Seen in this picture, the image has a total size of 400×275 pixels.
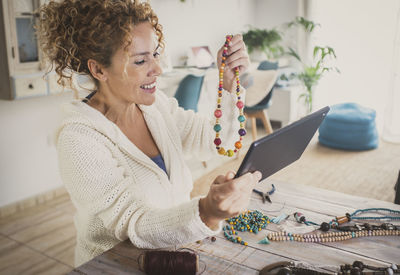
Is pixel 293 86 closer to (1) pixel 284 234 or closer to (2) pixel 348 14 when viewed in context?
(2) pixel 348 14

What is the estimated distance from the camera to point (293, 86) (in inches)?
217

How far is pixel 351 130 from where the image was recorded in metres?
4.49

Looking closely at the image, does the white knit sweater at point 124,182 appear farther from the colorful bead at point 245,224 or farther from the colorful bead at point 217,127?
the colorful bead at point 245,224

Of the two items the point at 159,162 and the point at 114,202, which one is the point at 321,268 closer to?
the point at 114,202

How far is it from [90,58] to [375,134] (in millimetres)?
4098

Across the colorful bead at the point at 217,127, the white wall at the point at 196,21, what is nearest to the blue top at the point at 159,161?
the colorful bead at the point at 217,127

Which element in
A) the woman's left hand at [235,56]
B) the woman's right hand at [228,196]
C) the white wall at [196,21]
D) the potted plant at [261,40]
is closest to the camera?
the woman's right hand at [228,196]

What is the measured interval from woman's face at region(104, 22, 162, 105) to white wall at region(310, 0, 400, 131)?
15.0ft

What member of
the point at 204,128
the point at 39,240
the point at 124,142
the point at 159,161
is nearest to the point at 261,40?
the point at 39,240

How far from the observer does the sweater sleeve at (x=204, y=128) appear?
5.03 ft

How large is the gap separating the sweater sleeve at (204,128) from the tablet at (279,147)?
385 mm

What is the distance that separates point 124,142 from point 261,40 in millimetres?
4543

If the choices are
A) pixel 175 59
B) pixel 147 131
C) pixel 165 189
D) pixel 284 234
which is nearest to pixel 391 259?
pixel 284 234

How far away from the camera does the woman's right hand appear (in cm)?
92
